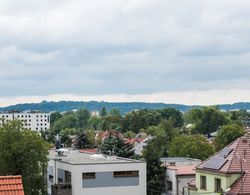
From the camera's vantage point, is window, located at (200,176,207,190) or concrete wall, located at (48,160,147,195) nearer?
window, located at (200,176,207,190)

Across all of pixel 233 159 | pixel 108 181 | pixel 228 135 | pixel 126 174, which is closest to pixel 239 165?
pixel 233 159

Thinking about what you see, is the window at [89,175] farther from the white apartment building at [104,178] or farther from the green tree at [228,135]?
the green tree at [228,135]

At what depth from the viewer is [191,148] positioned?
8206 centimetres

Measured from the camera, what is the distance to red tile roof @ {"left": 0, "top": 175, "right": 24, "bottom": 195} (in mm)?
13981

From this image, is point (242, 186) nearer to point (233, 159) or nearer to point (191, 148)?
point (233, 159)

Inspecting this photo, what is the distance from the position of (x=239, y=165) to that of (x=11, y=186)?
27.0m

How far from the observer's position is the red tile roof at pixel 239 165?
37.6 meters

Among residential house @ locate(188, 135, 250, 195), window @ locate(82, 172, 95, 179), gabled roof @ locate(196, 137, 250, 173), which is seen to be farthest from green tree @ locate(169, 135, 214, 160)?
gabled roof @ locate(196, 137, 250, 173)

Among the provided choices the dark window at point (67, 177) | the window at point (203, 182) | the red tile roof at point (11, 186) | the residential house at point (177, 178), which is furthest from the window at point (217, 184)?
the red tile roof at point (11, 186)

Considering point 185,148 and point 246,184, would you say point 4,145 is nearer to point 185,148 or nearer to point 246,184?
point 246,184

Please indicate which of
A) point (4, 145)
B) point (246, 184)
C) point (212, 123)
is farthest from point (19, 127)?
point (212, 123)

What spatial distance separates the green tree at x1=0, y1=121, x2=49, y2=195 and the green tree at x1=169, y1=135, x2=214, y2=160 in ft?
101

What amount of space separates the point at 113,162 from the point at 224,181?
735 inches

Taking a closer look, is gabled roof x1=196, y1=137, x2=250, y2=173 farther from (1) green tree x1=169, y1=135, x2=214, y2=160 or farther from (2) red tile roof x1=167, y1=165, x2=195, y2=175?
(1) green tree x1=169, y1=135, x2=214, y2=160
